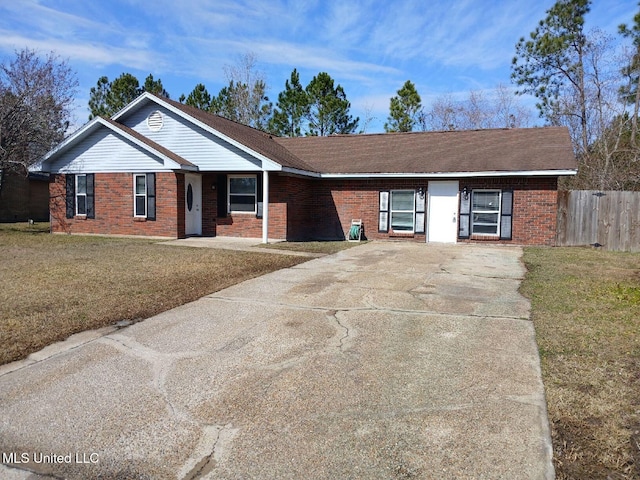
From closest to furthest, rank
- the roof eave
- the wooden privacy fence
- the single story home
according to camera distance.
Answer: the roof eave → the wooden privacy fence → the single story home

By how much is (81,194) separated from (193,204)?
4507 millimetres

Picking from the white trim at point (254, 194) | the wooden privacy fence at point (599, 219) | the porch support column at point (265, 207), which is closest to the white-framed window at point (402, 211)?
the porch support column at point (265, 207)

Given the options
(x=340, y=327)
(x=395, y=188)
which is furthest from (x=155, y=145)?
(x=340, y=327)

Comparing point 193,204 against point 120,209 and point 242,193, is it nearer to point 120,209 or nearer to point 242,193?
point 242,193

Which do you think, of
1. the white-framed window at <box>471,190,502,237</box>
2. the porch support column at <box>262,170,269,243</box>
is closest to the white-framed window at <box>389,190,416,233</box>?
the white-framed window at <box>471,190,502,237</box>

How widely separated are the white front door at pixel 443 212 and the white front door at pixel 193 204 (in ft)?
28.0

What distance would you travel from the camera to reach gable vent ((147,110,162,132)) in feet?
57.5

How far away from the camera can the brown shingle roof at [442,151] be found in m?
15.6

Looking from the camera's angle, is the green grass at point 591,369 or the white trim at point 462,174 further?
the white trim at point 462,174

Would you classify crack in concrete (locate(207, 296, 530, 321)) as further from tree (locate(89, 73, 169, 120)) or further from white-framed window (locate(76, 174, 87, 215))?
tree (locate(89, 73, 169, 120))

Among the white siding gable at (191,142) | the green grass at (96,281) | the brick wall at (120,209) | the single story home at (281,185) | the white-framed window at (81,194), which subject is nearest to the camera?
the green grass at (96,281)

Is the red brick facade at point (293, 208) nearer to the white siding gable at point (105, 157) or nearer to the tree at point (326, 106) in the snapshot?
the white siding gable at point (105, 157)

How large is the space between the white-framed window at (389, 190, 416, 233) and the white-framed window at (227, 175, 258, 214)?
502cm

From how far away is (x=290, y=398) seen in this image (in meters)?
3.76
